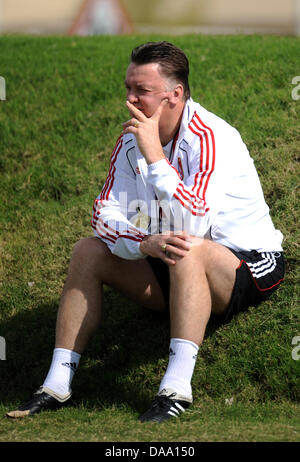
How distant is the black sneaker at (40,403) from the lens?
382 cm

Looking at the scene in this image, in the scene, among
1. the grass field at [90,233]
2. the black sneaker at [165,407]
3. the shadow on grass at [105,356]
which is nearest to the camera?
the black sneaker at [165,407]

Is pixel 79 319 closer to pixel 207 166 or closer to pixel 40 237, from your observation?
pixel 207 166

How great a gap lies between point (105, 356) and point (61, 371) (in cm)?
78

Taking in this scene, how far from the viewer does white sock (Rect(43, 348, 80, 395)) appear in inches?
156

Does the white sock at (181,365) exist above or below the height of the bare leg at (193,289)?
below

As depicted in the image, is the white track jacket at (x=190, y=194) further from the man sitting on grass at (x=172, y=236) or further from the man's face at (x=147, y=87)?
the man's face at (x=147, y=87)

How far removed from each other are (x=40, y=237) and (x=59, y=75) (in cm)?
247

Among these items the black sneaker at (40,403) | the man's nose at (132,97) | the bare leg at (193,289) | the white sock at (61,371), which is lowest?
the black sneaker at (40,403)

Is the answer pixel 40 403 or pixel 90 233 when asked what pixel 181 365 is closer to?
pixel 40 403

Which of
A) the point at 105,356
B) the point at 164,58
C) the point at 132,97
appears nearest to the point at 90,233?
the point at 105,356

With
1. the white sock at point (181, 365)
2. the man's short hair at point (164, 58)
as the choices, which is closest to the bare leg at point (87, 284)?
the white sock at point (181, 365)

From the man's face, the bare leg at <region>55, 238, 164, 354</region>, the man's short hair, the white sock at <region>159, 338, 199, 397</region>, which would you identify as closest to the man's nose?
the man's face

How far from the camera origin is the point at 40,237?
19.2 ft

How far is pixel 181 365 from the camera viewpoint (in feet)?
12.1
